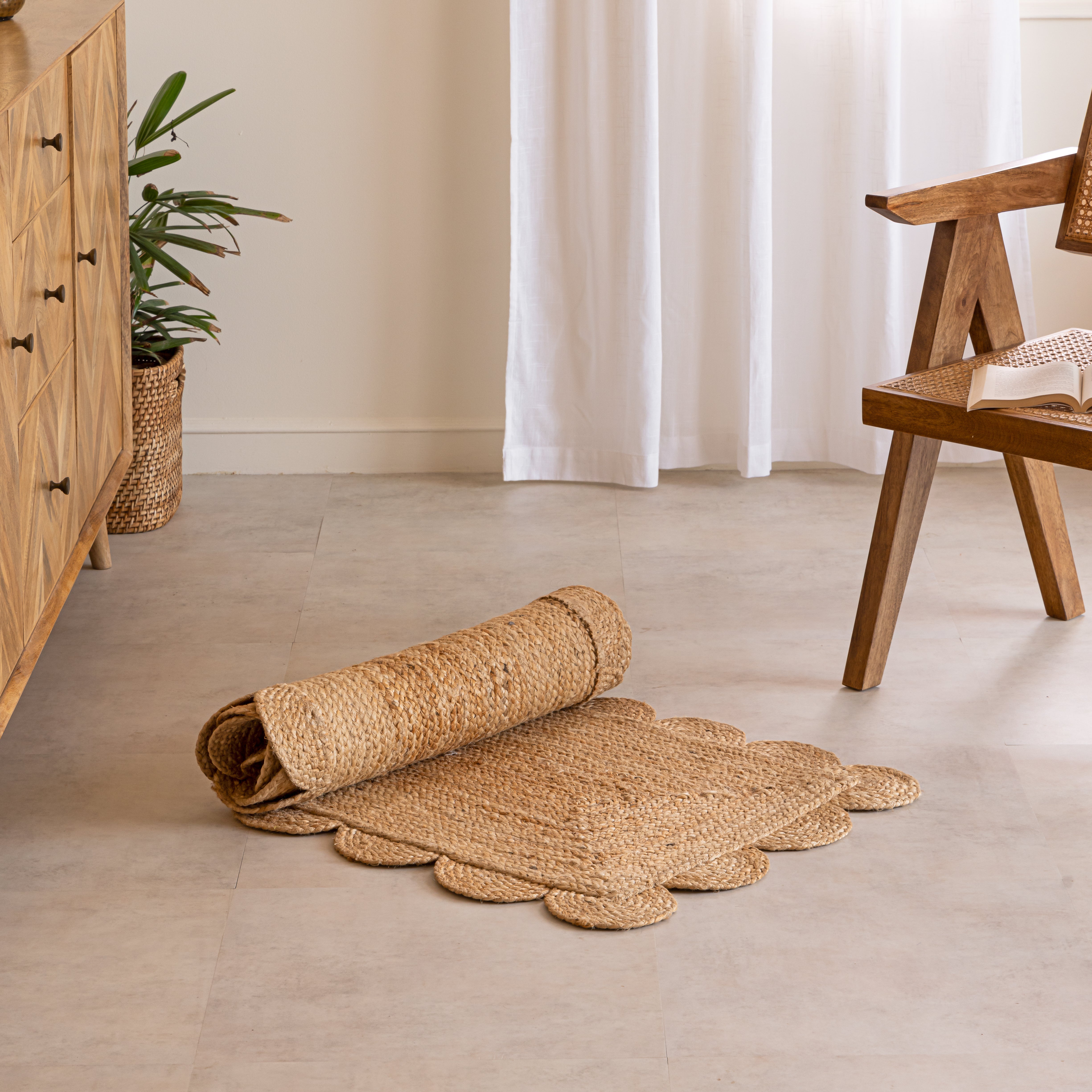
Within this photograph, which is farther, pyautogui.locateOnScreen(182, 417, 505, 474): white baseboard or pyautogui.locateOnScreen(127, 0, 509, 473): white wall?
pyautogui.locateOnScreen(182, 417, 505, 474): white baseboard

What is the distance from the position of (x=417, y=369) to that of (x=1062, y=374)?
1.46m

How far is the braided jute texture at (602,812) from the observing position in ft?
4.96

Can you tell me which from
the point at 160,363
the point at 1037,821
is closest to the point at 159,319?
the point at 160,363

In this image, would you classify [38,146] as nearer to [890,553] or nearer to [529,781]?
[529,781]

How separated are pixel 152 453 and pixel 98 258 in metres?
0.53

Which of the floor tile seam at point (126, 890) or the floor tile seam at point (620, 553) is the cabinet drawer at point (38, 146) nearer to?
the floor tile seam at point (126, 890)

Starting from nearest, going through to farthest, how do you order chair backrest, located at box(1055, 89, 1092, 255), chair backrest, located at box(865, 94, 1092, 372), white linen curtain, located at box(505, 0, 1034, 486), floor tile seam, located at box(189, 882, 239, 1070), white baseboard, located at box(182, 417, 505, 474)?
floor tile seam, located at box(189, 882, 239, 1070), chair backrest, located at box(865, 94, 1092, 372), chair backrest, located at box(1055, 89, 1092, 255), white linen curtain, located at box(505, 0, 1034, 486), white baseboard, located at box(182, 417, 505, 474)

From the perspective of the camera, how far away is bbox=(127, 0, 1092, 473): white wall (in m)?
2.72

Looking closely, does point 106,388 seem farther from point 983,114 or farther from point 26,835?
point 983,114

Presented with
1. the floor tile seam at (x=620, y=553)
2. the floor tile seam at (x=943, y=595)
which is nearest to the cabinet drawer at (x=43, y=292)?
the floor tile seam at (x=620, y=553)

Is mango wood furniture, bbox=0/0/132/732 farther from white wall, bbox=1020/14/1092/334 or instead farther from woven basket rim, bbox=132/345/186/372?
white wall, bbox=1020/14/1092/334

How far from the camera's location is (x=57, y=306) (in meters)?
1.77

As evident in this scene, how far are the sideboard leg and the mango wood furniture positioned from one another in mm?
12

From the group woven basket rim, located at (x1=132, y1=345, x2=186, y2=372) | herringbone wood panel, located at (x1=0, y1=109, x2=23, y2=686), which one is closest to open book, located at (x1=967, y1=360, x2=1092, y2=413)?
herringbone wood panel, located at (x1=0, y1=109, x2=23, y2=686)
